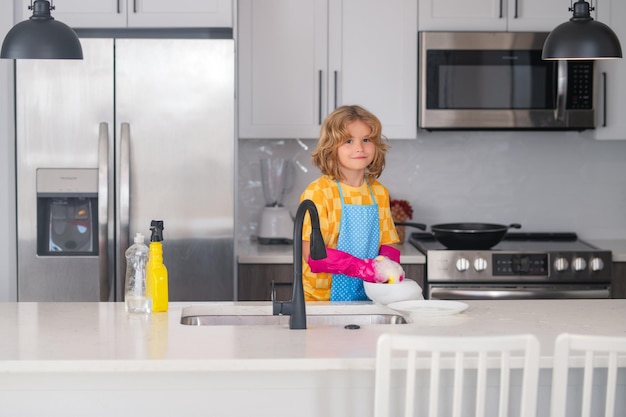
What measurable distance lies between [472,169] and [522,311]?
215cm

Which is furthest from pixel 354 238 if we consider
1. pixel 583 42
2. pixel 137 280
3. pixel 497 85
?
pixel 497 85

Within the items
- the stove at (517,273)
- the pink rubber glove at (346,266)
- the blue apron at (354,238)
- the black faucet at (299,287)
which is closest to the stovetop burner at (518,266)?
the stove at (517,273)

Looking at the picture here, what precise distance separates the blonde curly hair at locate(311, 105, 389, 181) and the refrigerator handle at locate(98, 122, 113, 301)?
42.8 inches

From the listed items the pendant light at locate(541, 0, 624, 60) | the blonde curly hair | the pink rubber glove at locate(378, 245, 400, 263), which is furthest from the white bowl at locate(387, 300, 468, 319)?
the pendant light at locate(541, 0, 624, 60)

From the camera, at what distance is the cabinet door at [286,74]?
449 cm

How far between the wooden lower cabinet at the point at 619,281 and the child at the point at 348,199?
1.45 m

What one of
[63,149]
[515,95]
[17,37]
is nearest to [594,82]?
[515,95]

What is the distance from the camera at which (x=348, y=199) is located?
3328 millimetres

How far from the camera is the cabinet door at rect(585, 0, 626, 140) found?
451cm

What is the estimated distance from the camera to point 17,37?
2.89 metres

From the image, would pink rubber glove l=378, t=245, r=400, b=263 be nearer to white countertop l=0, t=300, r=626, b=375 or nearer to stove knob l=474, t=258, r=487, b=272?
white countertop l=0, t=300, r=626, b=375

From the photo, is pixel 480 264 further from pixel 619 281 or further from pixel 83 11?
pixel 83 11

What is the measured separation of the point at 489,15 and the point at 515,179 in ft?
2.96

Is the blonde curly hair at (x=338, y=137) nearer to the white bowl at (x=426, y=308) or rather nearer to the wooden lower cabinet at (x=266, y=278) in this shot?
the white bowl at (x=426, y=308)
